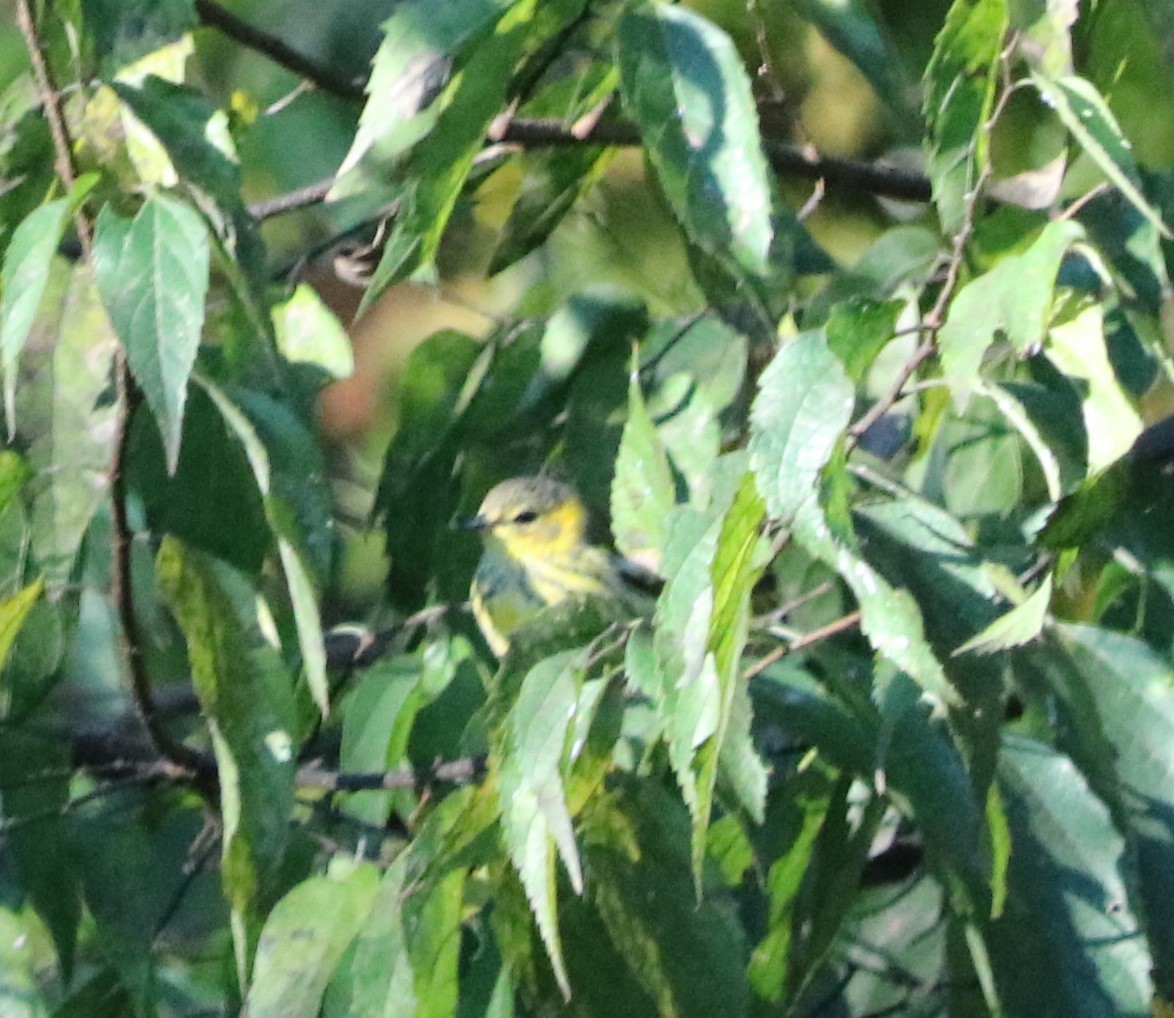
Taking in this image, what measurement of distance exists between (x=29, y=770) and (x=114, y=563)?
0.19 metres

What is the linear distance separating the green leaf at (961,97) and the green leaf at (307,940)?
0.39 m

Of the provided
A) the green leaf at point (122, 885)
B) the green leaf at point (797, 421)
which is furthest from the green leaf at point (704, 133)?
the green leaf at point (122, 885)

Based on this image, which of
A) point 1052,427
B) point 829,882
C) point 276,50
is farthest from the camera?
point 276,50

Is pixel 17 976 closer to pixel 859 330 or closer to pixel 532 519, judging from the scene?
pixel 859 330

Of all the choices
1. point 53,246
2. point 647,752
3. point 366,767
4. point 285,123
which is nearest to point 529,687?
point 647,752

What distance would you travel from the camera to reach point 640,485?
711mm

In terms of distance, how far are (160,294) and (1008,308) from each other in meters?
0.31

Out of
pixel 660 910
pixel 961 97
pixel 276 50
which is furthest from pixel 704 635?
pixel 276 50

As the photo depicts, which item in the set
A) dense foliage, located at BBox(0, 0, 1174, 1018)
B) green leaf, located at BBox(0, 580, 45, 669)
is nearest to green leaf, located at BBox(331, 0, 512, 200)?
dense foliage, located at BBox(0, 0, 1174, 1018)

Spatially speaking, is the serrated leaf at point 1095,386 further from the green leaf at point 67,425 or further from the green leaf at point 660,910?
the green leaf at point 67,425

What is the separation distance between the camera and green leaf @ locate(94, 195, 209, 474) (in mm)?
480

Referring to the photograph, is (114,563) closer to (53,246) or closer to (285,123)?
(53,246)

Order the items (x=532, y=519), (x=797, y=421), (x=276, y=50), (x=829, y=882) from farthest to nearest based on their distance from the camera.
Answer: (x=532, y=519), (x=276, y=50), (x=829, y=882), (x=797, y=421)

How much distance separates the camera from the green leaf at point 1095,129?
20.0 inches
